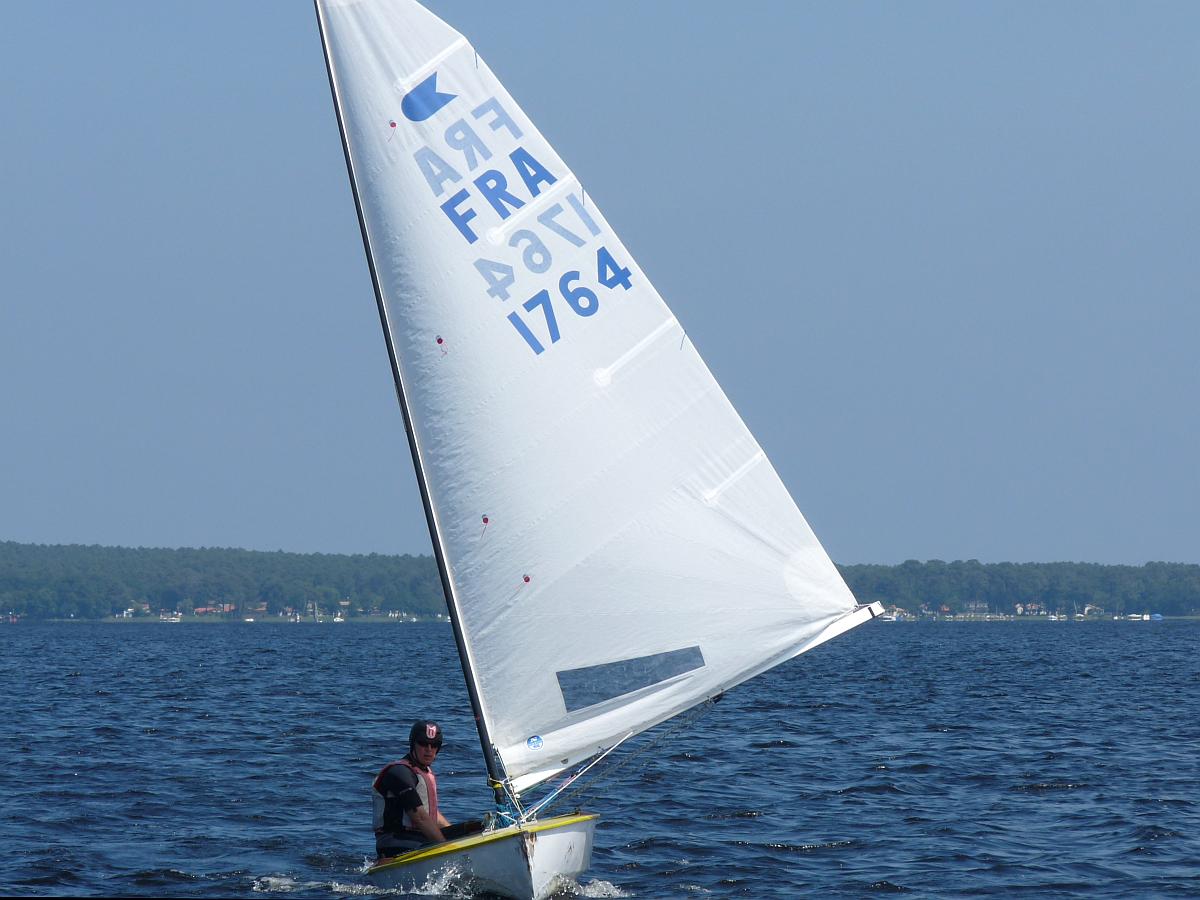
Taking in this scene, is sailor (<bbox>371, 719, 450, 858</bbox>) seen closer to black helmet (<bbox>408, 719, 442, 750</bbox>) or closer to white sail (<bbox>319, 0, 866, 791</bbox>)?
black helmet (<bbox>408, 719, 442, 750</bbox>)

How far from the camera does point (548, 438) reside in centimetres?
1245

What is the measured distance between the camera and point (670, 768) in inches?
874

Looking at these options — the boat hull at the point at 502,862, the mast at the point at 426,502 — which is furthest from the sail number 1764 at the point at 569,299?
the boat hull at the point at 502,862

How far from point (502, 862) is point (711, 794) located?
8.18m

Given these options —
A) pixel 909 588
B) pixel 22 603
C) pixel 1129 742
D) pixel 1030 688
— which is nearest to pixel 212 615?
pixel 22 603

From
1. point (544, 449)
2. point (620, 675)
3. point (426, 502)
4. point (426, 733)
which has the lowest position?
point (426, 733)

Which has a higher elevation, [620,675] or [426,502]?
[426,502]

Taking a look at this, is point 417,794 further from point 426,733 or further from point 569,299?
point 569,299

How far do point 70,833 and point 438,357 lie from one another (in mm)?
7323

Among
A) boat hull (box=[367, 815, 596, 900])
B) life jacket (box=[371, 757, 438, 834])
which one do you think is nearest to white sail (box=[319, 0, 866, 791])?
boat hull (box=[367, 815, 596, 900])

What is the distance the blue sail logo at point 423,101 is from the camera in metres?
12.1

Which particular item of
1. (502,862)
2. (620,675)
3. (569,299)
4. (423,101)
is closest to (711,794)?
(620,675)

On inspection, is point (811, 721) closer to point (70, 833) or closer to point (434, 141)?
point (70, 833)

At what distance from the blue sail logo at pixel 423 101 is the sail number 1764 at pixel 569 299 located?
1575mm
